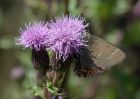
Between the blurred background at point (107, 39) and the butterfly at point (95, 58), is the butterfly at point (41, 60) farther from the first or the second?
the blurred background at point (107, 39)

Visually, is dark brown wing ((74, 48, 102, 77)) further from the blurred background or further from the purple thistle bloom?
the blurred background

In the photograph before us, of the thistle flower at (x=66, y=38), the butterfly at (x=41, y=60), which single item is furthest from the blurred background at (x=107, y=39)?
the thistle flower at (x=66, y=38)

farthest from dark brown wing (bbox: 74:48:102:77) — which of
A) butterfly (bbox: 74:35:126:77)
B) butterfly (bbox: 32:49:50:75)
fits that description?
butterfly (bbox: 32:49:50:75)

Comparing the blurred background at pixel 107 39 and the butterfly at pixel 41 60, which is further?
the blurred background at pixel 107 39

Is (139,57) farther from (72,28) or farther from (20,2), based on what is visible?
(72,28)

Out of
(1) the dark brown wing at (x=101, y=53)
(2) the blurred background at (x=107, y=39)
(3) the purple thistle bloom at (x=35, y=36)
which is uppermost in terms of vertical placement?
(3) the purple thistle bloom at (x=35, y=36)

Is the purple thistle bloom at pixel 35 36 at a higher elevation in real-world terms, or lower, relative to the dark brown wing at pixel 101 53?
higher

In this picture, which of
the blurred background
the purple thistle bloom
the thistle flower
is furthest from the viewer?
the blurred background

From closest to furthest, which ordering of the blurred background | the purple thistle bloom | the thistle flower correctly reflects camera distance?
the thistle flower
the purple thistle bloom
the blurred background
